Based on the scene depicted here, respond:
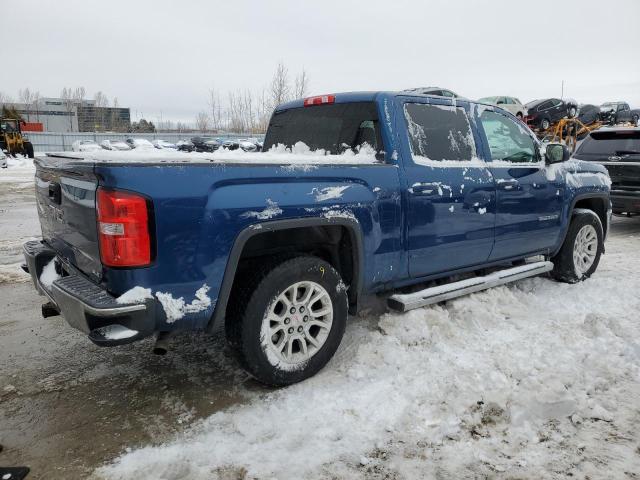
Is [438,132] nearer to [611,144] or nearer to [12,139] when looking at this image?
[611,144]

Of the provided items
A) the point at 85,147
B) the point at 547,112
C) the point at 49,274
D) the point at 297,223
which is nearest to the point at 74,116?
the point at 85,147

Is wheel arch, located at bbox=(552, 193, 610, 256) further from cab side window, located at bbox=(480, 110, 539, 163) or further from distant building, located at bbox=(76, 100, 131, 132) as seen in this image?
distant building, located at bbox=(76, 100, 131, 132)

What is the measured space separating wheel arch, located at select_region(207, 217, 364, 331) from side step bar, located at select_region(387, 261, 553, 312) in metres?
0.37

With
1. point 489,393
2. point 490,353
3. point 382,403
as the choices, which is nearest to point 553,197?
point 490,353

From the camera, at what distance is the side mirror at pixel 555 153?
4891 millimetres

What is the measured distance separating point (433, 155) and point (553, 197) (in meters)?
1.77

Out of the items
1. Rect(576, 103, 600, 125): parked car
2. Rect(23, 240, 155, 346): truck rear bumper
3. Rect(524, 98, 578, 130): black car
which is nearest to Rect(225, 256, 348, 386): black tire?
Rect(23, 240, 155, 346): truck rear bumper

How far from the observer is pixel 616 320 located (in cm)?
417

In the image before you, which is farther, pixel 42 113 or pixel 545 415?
pixel 42 113

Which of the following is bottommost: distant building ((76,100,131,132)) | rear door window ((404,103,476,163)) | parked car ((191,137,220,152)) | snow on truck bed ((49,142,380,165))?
snow on truck bed ((49,142,380,165))

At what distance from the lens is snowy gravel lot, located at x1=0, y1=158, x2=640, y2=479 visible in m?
2.51

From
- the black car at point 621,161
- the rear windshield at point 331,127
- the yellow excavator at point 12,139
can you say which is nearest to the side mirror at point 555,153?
the rear windshield at point 331,127

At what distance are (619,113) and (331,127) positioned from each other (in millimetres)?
29944

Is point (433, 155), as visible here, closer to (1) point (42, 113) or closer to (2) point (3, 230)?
(2) point (3, 230)
